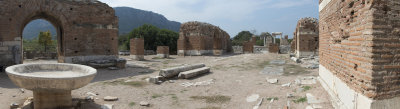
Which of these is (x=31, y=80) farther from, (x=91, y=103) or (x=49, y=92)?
(x=91, y=103)

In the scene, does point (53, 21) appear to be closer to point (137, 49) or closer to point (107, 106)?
point (137, 49)

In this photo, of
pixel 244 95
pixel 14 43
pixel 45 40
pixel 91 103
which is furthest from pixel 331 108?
pixel 45 40

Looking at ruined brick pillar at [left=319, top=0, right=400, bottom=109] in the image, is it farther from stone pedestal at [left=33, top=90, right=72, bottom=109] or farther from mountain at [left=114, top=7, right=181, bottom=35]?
mountain at [left=114, top=7, right=181, bottom=35]

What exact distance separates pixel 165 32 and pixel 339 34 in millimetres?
35622

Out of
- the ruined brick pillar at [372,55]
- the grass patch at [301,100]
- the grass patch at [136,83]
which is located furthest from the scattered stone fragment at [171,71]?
the ruined brick pillar at [372,55]

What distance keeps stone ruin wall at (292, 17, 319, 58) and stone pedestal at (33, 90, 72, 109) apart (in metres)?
14.7

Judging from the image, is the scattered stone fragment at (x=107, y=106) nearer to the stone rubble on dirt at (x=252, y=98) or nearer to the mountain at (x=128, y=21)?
the stone rubble on dirt at (x=252, y=98)

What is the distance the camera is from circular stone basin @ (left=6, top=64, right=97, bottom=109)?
156 inches

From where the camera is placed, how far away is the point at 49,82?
13.0ft

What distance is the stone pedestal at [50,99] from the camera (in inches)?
176

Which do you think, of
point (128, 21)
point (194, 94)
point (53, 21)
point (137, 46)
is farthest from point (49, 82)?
point (128, 21)

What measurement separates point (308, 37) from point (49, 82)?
1544cm

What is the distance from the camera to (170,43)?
3753cm

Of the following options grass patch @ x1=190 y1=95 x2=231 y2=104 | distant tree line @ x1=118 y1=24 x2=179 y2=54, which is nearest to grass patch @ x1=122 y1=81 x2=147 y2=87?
grass patch @ x1=190 y1=95 x2=231 y2=104
